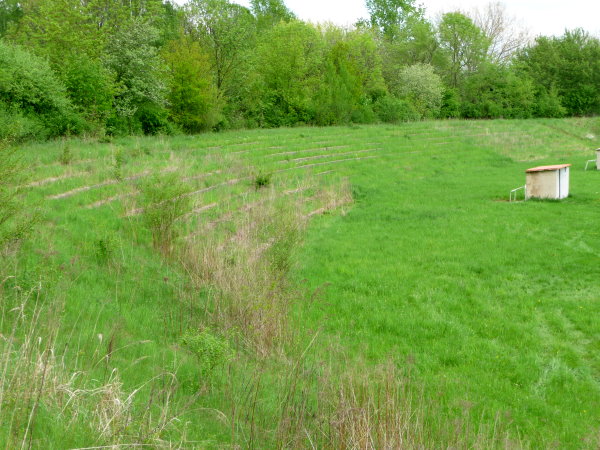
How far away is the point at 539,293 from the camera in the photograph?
31.3 feet

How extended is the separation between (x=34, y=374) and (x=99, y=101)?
20.5m

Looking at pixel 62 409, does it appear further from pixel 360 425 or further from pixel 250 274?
pixel 250 274

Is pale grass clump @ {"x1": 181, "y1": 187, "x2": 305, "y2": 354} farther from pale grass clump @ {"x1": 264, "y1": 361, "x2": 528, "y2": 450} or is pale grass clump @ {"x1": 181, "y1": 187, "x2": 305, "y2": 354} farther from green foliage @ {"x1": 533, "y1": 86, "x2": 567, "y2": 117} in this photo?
green foliage @ {"x1": 533, "y1": 86, "x2": 567, "y2": 117}

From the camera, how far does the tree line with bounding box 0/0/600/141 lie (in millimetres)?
21906

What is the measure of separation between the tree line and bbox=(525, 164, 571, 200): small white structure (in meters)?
14.9

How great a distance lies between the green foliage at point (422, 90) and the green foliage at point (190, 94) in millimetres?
22969

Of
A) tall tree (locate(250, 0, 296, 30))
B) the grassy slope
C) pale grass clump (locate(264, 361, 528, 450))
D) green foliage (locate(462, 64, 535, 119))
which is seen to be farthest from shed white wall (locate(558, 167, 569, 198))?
tall tree (locate(250, 0, 296, 30))

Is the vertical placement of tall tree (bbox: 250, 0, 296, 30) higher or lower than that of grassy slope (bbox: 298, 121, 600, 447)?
higher

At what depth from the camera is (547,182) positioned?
695 inches

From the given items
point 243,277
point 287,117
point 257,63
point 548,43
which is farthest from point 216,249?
point 548,43

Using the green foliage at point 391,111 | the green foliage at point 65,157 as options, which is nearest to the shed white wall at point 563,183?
the green foliage at point 65,157

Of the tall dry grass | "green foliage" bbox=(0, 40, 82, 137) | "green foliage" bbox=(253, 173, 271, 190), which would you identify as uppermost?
"green foliage" bbox=(0, 40, 82, 137)

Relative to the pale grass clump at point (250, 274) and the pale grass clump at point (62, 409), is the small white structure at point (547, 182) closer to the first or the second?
the pale grass clump at point (250, 274)

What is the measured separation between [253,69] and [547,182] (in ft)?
85.1
